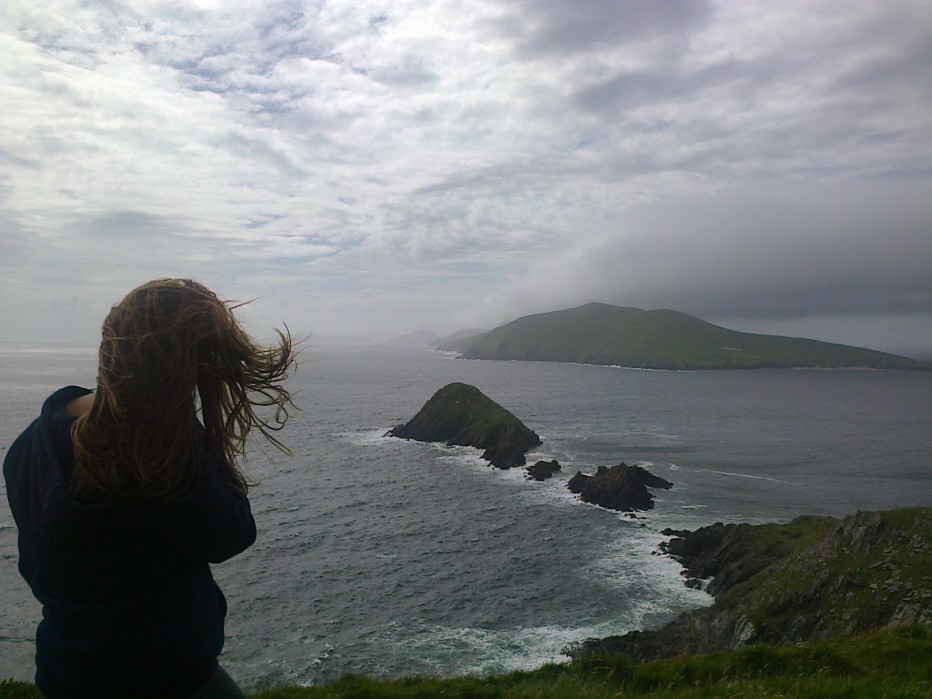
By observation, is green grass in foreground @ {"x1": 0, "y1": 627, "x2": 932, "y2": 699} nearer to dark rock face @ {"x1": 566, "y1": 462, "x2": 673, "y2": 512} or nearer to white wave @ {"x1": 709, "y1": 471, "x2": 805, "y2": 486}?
dark rock face @ {"x1": 566, "y1": 462, "x2": 673, "y2": 512}

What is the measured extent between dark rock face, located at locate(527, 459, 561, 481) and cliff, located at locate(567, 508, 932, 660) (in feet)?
95.5

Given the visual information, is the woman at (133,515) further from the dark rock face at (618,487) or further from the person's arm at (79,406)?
the dark rock face at (618,487)

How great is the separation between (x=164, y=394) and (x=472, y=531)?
140 ft

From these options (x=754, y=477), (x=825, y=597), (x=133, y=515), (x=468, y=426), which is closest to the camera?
(x=133, y=515)

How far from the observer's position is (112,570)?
2.53 metres

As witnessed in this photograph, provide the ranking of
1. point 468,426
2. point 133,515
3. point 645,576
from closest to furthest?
point 133,515 → point 645,576 → point 468,426

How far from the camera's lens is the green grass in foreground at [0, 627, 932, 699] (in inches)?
314

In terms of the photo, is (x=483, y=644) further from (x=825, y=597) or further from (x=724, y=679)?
(x=724, y=679)

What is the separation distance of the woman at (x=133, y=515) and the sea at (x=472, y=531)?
1440 mm

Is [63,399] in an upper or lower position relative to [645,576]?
upper

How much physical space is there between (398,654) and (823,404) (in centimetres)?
13591

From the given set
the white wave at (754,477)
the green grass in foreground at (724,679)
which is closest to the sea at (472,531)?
the white wave at (754,477)

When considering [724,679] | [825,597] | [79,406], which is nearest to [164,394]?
[79,406]

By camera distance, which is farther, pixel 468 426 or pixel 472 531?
pixel 468 426
